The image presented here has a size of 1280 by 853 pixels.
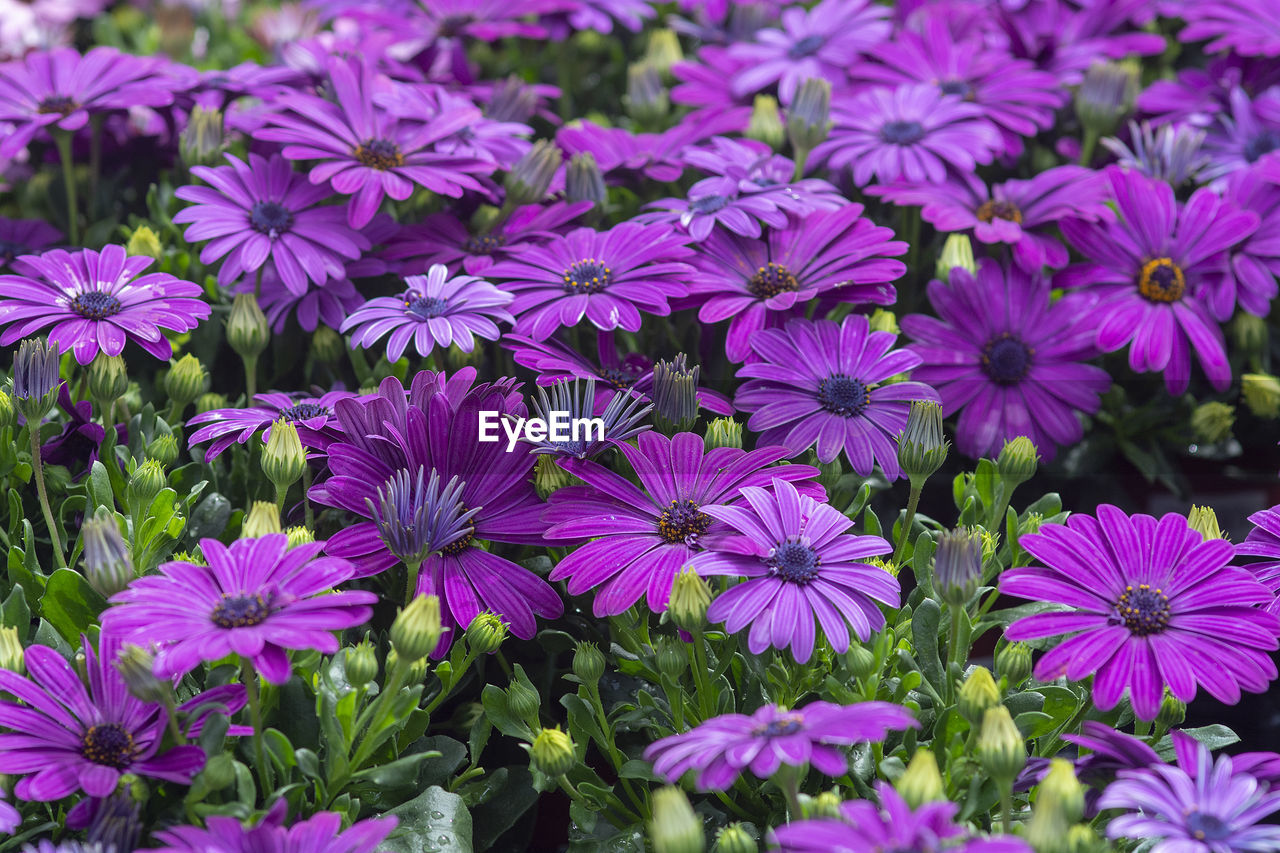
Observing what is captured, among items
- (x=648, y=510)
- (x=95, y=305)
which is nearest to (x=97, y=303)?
(x=95, y=305)

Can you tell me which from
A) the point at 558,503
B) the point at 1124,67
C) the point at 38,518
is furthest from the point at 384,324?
the point at 1124,67

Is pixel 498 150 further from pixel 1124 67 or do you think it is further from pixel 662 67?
pixel 1124 67

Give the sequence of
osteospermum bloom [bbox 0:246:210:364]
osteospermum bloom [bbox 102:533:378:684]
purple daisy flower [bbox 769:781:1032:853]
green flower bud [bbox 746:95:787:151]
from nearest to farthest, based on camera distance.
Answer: purple daisy flower [bbox 769:781:1032:853] → osteospermum bloom [bbox 102:533:378:684] → osteospermum bloom [bbox 0:246:210:364] → green flower bud [bbox 746:95:787:151]

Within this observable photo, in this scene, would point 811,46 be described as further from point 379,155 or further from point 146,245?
point 146,245

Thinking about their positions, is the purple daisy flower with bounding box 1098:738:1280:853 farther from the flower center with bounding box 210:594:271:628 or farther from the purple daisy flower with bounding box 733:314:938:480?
the flower center with bounding box 210:594:271:628

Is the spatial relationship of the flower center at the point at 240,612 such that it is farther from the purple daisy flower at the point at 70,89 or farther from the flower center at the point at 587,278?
the purple daisy flower at the point at 70,89

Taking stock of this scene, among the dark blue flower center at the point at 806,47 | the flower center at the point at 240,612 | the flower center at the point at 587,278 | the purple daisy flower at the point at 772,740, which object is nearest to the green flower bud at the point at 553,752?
the purple daisy flower at the point at 772,740

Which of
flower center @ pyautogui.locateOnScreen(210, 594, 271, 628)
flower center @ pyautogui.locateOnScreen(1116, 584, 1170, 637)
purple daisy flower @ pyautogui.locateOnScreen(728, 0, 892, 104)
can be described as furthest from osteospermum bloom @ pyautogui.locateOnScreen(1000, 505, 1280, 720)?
purple daisy flower @ pyautogui.locateOnScreen(728, 0, 892, 104)
